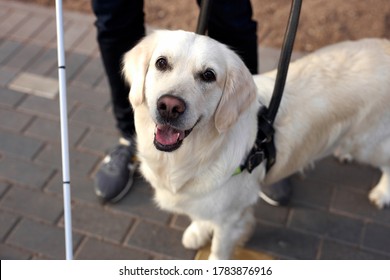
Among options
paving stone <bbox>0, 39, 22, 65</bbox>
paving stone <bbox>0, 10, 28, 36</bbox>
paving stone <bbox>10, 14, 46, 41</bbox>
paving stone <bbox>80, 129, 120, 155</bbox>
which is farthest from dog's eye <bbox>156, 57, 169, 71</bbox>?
paving stone <bbox>0, 10, 28, 36</bbox>

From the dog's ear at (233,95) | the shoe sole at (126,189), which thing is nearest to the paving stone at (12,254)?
the shoe sole at (126,189)

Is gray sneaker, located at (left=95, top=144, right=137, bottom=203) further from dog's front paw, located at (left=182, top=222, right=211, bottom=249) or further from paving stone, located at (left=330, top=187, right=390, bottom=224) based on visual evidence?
paving stone, located at (left=330, top=187, right=390, bottom=224)

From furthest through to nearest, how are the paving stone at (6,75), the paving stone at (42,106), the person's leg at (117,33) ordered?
the paving stone at (6,75), the paving stone at (42,106), the person's leg at (117,33)

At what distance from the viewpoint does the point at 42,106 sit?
3.71 metres

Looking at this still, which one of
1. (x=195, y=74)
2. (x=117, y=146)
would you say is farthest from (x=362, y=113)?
(x=117, y=146)

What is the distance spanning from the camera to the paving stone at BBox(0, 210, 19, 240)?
2926 millimetres

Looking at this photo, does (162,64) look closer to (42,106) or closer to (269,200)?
(269,200)

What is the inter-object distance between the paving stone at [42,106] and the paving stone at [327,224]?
192cm

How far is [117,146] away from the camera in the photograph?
11.1 feet

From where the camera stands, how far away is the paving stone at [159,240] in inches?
114

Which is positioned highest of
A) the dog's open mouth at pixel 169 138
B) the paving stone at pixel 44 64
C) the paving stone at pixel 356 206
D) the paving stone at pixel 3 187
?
the dog's open mouth at pixel 169 138

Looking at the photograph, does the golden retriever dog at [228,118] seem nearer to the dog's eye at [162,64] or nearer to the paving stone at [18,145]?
the dog's eye at [162,64]

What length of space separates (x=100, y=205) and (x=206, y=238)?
0.74m
